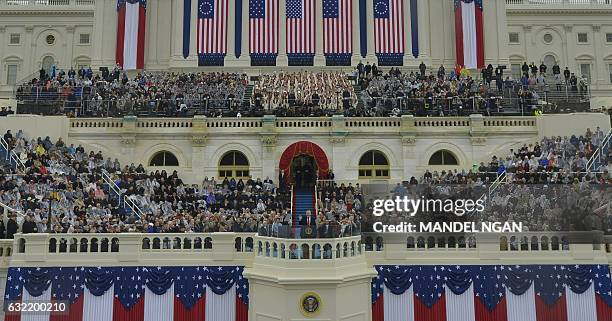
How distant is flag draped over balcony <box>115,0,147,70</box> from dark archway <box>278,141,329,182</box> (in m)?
20.7

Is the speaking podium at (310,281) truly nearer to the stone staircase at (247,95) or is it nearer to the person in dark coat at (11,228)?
the person in dark coat at (11,228)

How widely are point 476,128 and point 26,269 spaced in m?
26.5

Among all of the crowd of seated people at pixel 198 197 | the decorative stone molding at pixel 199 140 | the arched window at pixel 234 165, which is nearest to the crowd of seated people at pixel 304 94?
the arched window at pixel 234 165

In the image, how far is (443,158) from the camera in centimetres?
3656

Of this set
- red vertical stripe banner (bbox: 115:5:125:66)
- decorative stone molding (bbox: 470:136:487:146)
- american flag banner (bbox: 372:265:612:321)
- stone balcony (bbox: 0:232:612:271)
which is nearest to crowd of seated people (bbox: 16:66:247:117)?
red vertical stripe banner (bbox: 115:5:125:66)

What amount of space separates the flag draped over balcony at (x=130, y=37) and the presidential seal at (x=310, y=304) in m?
35.6

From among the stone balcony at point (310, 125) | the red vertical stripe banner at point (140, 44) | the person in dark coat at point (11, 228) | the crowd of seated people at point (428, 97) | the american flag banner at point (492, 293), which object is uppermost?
the red vertical stripe banner at point (140, 44)

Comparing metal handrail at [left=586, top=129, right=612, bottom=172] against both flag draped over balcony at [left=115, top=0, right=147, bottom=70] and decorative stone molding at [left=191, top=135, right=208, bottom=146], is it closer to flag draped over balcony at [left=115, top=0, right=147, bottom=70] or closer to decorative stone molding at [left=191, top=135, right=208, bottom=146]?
decorative stone molding at [left=191, top=135, right=208, bottom=146]

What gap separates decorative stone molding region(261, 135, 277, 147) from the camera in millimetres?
35938

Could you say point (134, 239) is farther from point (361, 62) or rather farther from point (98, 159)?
point (361, 62)

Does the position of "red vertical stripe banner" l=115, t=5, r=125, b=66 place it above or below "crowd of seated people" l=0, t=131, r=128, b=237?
above

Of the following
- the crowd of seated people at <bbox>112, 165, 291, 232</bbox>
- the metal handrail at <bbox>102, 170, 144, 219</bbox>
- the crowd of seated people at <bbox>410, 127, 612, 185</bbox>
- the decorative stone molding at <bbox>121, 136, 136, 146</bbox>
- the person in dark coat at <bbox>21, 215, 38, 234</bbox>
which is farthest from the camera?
the decorative stone molding at <bbox>121, 136, 136, 146</bbox>

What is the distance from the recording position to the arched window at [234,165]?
36312 millimetres

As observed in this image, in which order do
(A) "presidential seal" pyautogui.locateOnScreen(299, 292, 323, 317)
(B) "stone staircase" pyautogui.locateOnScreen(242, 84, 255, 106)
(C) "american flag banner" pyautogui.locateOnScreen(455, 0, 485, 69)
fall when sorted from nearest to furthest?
(A) "presidential seal" pyautogui.locateOnScreen(299, 292, 323, 317) → (B) "stone staircase" pyautogui.locateOnScreen(242, 84, 255, 106) → (C) "american flag banner" pyautogui.locateOnScreen(455, 0, 485, 69)
